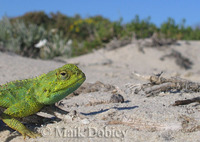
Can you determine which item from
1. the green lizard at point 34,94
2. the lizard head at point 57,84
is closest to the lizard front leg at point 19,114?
the green lizard at point 34,94

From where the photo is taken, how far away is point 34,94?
2438 mm

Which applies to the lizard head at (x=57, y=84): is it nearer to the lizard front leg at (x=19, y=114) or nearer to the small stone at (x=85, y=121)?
the lizard front leg at (x=19, y=114)

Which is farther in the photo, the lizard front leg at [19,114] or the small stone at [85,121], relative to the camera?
the small stone at [85,121]

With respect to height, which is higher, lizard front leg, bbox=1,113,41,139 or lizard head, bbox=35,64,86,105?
lizard head, bbox=35,64,86,105

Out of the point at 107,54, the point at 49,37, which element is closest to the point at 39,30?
the point at 49,37

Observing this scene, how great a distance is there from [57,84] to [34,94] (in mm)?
248

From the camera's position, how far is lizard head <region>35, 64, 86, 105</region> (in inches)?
93.8

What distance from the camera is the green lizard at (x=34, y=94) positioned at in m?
2.36

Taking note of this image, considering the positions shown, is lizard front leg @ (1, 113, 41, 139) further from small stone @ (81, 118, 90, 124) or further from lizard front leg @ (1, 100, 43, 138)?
small stone @ (81, 118, 90, 124)

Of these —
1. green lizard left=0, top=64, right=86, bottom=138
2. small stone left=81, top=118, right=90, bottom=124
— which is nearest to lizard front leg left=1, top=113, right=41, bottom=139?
green lizard left=0, top=64, right=86, bottom=138

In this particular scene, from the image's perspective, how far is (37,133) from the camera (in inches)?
95.8

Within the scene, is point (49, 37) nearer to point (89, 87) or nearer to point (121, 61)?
point (121, 61)

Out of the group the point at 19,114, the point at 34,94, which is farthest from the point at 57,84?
the point at 19,114

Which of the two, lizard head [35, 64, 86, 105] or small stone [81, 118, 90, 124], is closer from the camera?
lizard head [35, 64, 86, 105]
